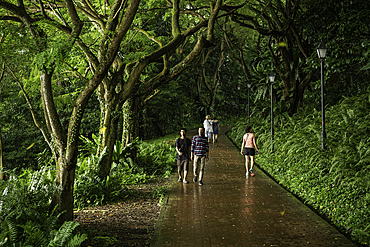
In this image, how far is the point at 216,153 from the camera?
18.1 meters

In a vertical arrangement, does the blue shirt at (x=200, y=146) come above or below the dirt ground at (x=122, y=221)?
above

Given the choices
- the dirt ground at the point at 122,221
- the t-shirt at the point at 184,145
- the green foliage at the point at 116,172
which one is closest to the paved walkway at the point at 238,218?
the dirt ground at the point at 122,221

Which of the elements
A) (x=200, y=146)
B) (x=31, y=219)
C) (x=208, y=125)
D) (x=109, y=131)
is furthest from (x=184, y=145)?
(x=208, y=125)

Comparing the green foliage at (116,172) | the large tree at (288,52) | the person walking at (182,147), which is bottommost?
the green foliage at (116,172)

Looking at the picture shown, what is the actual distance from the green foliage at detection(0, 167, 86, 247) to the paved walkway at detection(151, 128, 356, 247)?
5.49ft

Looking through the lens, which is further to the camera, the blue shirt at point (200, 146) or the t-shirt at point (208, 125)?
the t-shirt at point (208, 125)

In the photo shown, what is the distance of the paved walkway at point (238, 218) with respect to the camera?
6.00 metres

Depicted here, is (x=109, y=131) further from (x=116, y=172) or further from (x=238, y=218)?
(x=238, y=218)

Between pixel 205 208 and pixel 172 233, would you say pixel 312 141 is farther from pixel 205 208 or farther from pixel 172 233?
pixel 172 233

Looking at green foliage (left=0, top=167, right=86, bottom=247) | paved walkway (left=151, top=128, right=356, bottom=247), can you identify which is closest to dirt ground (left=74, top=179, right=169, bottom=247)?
paved walkway (left=151, top=128, right=356, bottom=247)

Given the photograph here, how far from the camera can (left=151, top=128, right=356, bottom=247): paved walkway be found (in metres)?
6.00

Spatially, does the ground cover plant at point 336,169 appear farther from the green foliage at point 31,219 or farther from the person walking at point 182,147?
the green foliage at point 31,219

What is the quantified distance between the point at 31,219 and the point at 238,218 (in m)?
4.00

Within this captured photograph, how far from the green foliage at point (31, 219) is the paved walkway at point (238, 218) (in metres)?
1.67
